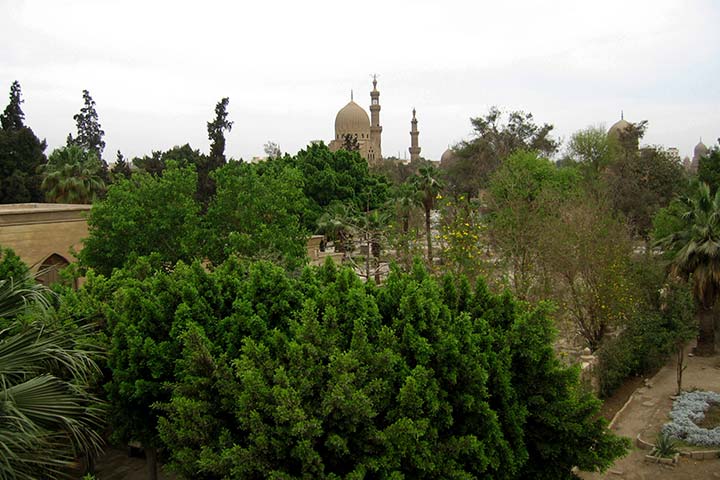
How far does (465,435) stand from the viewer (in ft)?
26.2

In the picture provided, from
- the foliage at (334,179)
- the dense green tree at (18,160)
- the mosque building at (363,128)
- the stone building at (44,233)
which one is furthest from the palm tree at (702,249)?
the mosque building at (363,128)

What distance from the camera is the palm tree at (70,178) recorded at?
2933 centimetres

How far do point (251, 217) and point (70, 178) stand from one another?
15511 mm

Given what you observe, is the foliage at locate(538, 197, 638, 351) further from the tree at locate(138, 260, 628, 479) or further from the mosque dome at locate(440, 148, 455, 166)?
the mosque dome at locate(440, 148, 455, 166)

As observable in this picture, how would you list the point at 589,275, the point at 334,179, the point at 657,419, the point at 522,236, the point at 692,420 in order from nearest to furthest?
the point at 692,420, the point at 657,419, the point at 589,275, the point at 522,236, the point at 334,179

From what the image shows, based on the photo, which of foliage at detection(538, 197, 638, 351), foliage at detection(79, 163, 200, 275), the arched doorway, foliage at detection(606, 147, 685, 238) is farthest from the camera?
foliage at detection(606, 147, 685, 238)

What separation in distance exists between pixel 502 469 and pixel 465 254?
967 centimetres

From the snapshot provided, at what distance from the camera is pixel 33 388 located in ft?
23.0

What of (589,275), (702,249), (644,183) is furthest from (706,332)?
(644,183)

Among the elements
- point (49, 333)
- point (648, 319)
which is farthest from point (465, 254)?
point (49, 333)

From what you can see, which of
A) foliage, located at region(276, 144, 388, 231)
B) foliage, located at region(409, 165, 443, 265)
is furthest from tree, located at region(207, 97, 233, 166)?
foliage, located at region(409, 165, 443, 265)

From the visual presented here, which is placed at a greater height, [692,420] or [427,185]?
[427,185]

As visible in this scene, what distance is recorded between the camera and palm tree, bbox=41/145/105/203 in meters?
29.3

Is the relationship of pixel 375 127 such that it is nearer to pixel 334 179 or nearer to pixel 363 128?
pixel 363 128
